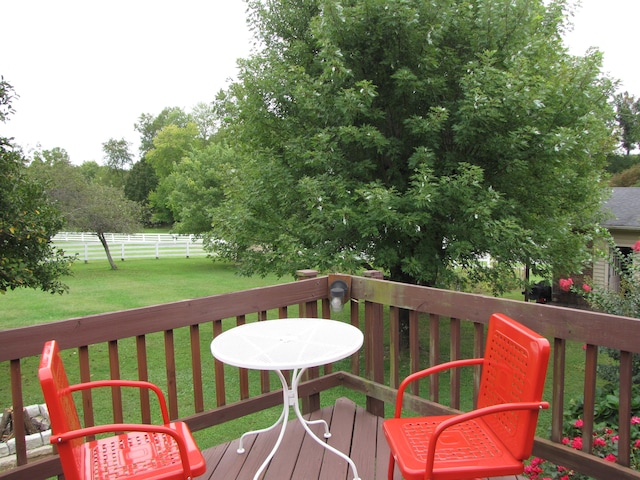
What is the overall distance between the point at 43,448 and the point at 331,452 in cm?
304

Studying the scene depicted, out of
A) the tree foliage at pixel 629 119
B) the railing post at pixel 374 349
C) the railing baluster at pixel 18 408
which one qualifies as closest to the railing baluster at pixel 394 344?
the railing post at pixel 374 349

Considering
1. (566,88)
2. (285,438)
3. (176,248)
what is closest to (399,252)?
(566,88)

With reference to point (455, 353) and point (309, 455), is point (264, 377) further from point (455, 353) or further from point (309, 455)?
point (455, 353)

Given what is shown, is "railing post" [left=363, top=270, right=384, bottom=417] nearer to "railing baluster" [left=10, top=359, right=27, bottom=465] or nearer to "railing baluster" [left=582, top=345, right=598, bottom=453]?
"railing baluster" [left=582, top=345, right=598, bottom=453]

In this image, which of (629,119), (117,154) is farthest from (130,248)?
(629,119)

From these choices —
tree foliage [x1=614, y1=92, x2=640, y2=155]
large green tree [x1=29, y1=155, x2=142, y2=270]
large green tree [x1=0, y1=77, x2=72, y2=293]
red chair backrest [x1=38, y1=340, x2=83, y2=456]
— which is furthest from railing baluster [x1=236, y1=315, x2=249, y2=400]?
tree foliage [x1=614, y1=92, x2=640, y2=155]

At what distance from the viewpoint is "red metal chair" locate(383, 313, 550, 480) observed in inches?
59.1

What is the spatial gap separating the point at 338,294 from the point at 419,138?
357 centimetres

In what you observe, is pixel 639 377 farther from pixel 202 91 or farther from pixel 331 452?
pixel 202 91

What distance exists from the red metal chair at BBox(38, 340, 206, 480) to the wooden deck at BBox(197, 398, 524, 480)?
1.90ft

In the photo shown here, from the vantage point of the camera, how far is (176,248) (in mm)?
25609

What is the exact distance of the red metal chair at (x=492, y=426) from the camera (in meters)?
1.50

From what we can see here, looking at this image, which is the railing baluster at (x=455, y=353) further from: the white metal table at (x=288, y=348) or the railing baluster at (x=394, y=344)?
the white metal table at (x=288, y=348)

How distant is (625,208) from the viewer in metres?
11.8
